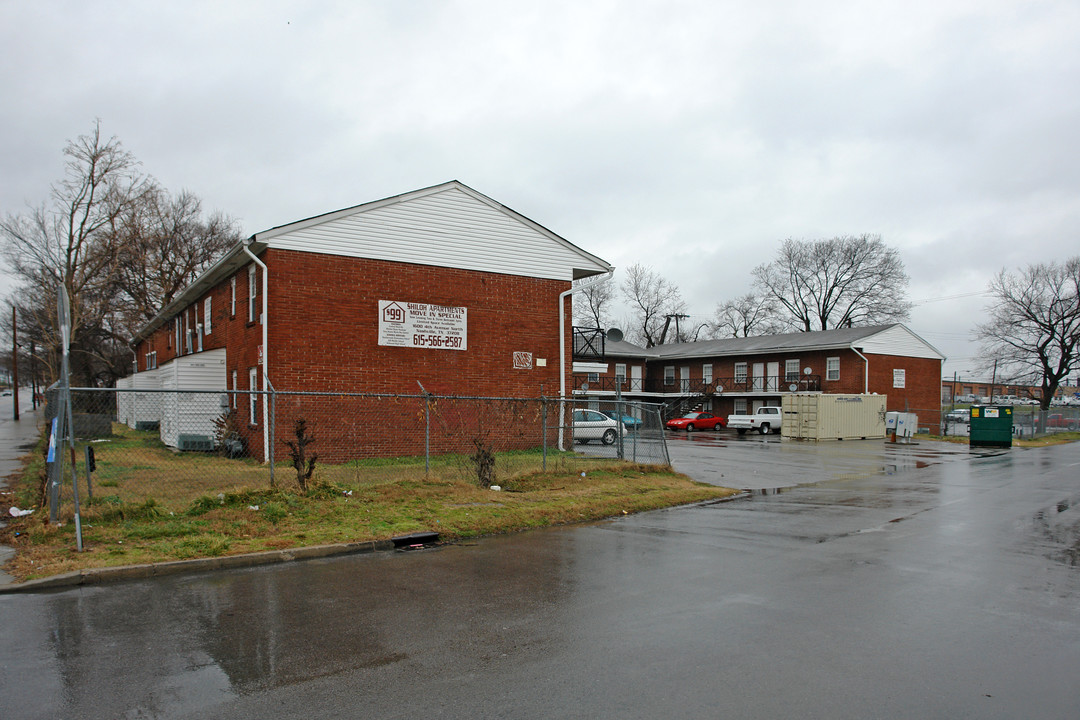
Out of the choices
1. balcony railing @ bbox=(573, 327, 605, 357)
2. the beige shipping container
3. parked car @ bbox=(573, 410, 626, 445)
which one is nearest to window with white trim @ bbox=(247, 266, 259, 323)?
parked car @ bbox=(573, 410, 626, 445)

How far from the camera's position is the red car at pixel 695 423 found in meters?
45.4

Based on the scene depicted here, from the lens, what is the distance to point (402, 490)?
40.1 ft

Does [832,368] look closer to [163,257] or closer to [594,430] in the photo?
[594,430]

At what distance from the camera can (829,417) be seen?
116 feet

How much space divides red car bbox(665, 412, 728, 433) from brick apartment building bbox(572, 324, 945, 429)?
4.97 feet

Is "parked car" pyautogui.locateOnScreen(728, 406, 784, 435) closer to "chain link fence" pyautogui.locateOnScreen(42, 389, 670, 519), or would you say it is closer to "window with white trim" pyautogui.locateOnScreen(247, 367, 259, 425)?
"chain link fence" pyautogui.locateOnScreen(42, 389, 670, 519)

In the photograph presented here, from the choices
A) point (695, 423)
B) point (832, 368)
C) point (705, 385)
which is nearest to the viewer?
point (832, 368)

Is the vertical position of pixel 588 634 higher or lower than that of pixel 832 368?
lower

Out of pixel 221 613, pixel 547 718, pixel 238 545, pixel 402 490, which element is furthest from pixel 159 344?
pixel 547 718

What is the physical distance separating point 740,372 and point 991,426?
21.4m

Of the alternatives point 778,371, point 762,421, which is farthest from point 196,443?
point 778,371

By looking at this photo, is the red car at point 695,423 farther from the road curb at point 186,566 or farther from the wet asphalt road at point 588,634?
the road curb at point 186,566

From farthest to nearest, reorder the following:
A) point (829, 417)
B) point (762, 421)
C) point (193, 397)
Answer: point (762, 421) → point (829, 417) → point (193, 397)

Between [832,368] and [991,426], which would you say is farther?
[832,368]
